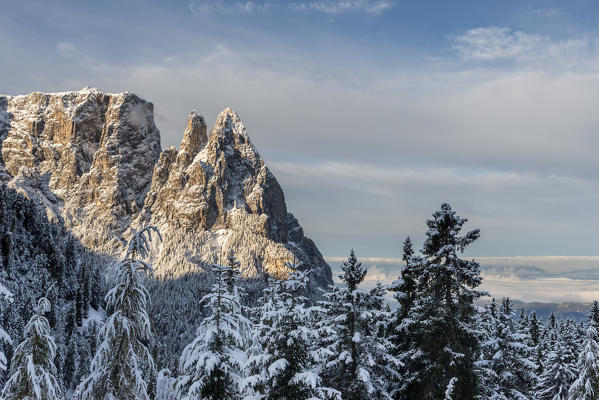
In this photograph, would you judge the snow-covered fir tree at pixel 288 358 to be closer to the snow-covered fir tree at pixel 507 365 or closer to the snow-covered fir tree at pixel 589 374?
the snow-covered fir tree at pixel 507 365

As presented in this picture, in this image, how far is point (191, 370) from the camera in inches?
824

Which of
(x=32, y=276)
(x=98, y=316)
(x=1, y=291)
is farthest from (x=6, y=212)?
(x=1, y=291)

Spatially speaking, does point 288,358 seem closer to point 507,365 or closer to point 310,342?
point 310,342

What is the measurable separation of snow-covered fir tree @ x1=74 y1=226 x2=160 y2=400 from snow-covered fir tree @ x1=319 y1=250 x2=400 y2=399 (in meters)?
9.38

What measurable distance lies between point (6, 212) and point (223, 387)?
3502 inches

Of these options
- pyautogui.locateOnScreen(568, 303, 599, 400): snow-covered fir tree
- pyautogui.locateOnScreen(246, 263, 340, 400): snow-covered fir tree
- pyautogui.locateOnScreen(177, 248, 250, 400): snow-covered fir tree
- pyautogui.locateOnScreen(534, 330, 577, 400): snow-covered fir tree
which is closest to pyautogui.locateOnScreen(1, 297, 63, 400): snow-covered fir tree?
pyautogui.locateOnScreen(177, 248, 250, 400): snow-covered fir tree

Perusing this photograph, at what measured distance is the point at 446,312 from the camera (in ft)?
81.9

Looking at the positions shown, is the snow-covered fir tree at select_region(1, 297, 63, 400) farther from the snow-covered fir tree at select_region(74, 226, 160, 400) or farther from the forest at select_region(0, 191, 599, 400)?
the snow-covered fir tree at select_region(74, 226, 160, 400)

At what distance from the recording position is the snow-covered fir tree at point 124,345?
53.7ft

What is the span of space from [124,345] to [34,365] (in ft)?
16.2

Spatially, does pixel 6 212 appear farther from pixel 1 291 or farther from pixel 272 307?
pixel 1 291

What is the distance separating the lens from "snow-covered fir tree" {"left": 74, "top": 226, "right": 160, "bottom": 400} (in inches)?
645

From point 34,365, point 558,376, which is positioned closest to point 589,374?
point 558,376

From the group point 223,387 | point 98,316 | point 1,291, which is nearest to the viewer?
point 1,291
